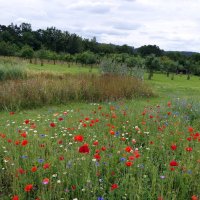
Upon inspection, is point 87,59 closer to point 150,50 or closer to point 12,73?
point 12,73

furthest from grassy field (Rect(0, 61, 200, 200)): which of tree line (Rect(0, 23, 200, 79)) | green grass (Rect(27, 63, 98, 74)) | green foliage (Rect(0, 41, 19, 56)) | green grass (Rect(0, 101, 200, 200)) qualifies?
green foliage (Rect(0, 41, 19, 56))

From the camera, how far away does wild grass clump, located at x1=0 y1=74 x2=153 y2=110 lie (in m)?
9.01

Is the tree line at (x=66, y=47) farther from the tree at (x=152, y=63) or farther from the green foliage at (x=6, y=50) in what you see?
the tree at (x=152, y=63)

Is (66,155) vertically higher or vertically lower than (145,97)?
higher

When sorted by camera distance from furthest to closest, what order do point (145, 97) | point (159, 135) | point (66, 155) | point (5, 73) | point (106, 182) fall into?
1. point (5, 73)
2. point (145, 97)
3. point (159, 135)
4. point (66, 155)
5. point (106, 182)

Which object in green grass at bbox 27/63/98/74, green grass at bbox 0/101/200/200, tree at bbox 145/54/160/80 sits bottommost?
green grass at bbox 27/63/98/74

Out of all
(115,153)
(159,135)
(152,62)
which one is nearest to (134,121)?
(159,135)

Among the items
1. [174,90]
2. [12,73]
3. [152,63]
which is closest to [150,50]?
[152,63]

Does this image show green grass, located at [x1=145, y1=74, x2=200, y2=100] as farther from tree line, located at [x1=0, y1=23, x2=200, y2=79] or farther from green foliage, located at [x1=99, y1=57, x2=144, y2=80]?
tree line, located at [x1=0, y1=23, x2=200, y2=79]

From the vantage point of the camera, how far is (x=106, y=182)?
300cm

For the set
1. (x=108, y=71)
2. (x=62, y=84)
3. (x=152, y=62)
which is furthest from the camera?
(x=152, y=62)

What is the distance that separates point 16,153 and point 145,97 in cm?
931

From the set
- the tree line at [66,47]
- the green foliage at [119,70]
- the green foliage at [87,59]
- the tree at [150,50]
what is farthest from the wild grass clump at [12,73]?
the tree at [150,50]

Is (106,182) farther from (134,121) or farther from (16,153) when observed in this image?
(134,121)
